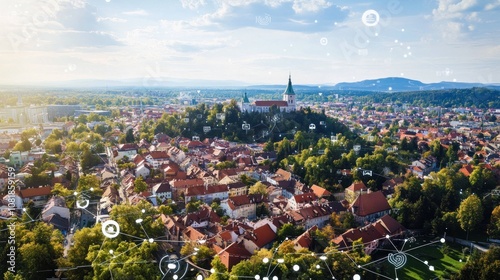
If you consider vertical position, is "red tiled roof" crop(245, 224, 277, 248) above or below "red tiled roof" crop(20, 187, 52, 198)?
above

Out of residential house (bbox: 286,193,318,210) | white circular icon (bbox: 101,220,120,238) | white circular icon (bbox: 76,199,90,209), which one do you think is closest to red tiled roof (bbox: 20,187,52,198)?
Answer: white circular icon (bbox: 76,199,90,209)

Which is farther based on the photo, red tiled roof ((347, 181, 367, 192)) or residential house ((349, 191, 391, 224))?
red tiled roof ((347, 181, 367, 192))

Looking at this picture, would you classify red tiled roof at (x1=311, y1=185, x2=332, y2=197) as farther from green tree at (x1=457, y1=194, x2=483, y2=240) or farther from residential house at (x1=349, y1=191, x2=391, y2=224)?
green tree at (x1=457, y1=194, x2=483, y2=240)

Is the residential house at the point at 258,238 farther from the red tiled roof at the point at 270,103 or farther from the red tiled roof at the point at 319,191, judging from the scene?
the red tiled roof at the point at 270,103

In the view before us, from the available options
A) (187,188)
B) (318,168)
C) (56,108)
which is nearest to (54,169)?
(187,188)

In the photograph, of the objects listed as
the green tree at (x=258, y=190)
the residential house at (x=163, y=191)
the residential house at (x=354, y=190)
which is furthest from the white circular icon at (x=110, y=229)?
the residential house at (x=354, y=190)

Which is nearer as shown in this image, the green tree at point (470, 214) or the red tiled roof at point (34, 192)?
the green tree at point (470, 214)

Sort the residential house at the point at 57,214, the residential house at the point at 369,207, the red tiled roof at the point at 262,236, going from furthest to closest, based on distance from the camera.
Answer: the residential house at the point at 369,207 → the residential house at the point at 57,214 → the red tiled roof at the point at 262,236
